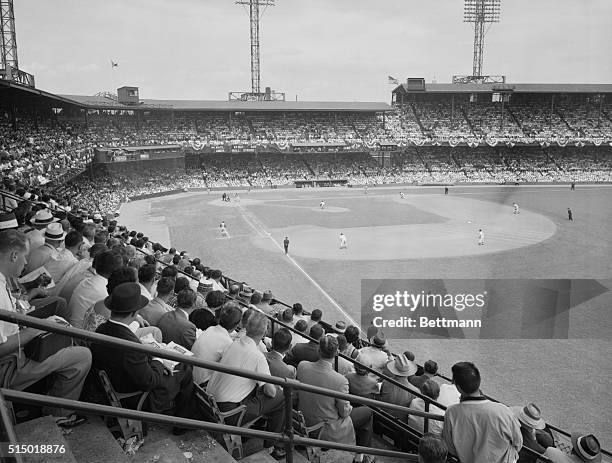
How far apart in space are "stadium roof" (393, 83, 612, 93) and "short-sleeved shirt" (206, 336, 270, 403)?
79.6m

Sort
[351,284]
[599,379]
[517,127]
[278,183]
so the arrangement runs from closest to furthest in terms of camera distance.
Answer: [599,379]
[351,284]
[278,183]
[517,127]

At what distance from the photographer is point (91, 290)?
609 centimetres

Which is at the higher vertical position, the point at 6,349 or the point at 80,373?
the point at 6,349

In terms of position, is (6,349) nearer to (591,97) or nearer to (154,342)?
(154,342)

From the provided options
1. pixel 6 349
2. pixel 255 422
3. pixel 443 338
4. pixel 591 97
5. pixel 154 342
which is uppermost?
pixel 591 97

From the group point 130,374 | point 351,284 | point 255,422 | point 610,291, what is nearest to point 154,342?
point 130,374

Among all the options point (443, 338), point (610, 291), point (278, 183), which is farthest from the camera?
point (278, 183)

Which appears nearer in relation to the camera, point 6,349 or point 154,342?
point 6,349

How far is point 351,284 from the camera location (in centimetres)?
2316

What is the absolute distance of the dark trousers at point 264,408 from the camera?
4.86 metres

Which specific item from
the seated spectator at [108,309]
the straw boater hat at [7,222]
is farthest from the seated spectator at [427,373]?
the straw boater hat at [7,222]

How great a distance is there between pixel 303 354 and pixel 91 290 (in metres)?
3.25

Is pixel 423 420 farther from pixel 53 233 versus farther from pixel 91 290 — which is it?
pixel 53 233

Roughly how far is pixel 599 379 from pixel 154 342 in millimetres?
13345
